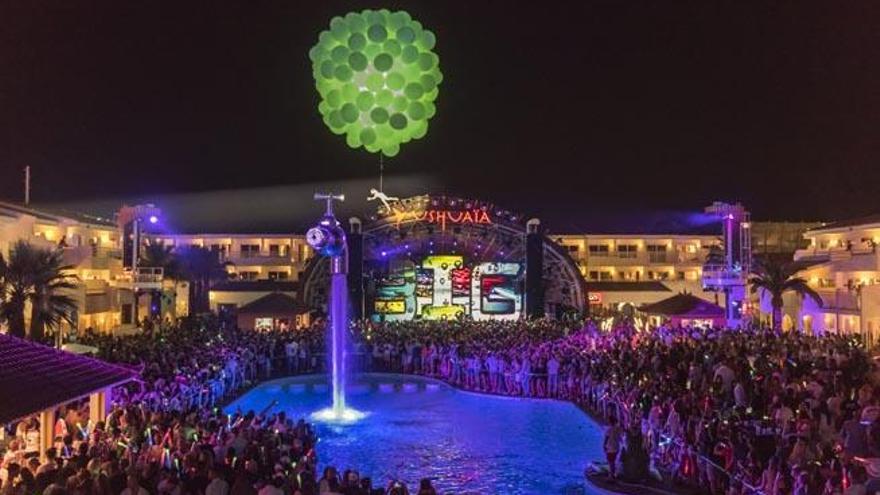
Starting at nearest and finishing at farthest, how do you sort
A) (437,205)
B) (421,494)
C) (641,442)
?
(421,494)
(641,442)
(437,205)

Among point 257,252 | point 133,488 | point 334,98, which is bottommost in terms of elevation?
point 133,488

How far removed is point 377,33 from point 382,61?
56cm

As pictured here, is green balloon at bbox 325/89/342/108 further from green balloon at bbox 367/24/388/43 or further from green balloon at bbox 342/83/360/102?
green balloon at bbox 367/24/388/43

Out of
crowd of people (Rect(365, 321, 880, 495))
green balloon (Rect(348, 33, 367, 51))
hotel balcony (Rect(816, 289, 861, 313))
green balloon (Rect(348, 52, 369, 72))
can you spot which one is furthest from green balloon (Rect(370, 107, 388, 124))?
hotel balcony (Rect(816, 289, 861, 313))

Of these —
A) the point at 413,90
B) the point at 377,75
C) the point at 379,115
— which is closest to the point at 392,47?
the point at 377,75

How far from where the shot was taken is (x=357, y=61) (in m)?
15.5

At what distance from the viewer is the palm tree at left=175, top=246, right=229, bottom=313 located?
162 ft

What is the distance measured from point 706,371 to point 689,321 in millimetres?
19612

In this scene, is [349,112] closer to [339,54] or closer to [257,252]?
[339,54]

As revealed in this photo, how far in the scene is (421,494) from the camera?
30.8 ft

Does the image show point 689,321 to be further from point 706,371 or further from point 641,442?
point 641,442

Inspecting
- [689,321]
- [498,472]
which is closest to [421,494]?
[498,472]

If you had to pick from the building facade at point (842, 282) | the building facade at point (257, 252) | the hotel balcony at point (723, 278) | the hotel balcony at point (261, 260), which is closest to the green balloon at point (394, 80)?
the building facade at point (842, 282)

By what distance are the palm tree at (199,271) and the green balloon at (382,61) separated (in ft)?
120
